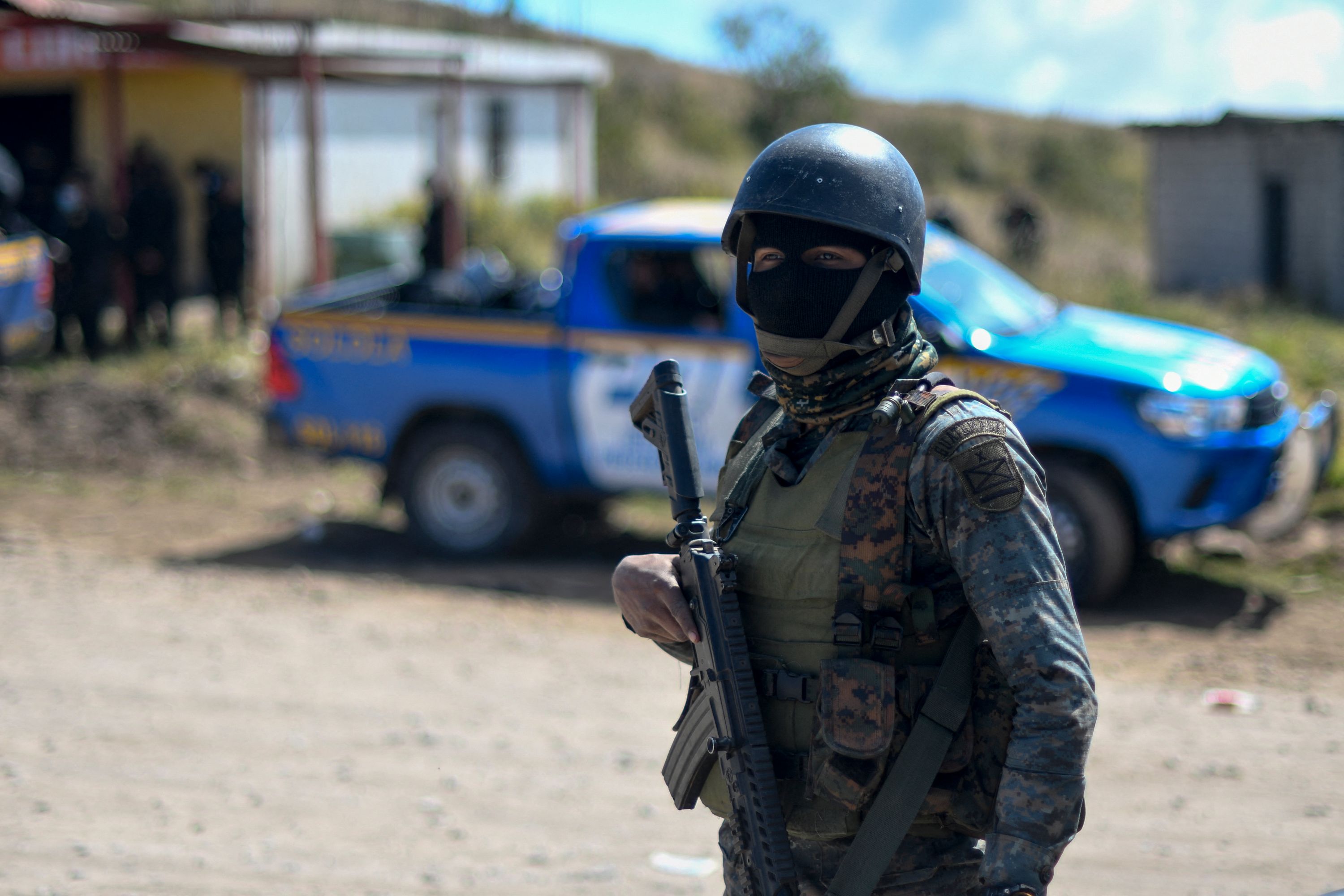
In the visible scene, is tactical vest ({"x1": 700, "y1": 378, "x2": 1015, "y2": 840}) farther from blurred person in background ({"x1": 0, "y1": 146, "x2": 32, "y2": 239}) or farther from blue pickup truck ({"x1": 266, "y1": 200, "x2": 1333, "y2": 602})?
blurred person in background ({"x1": 0, "y1": 146, "x2": 32, "y2": 239})

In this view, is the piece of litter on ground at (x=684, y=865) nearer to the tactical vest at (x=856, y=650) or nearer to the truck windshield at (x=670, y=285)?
the tactical vest at (x=856, y=650)

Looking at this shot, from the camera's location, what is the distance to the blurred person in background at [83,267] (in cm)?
1318

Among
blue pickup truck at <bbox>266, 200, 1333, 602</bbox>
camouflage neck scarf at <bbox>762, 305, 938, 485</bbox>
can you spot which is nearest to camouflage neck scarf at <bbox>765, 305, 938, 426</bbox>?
camouflage neck scarf at <bbox>762, 305, 938, 485</bbox>

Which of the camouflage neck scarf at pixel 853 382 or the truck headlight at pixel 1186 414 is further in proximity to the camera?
the truck headlight at pixel 1186 414

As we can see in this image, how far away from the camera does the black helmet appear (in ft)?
6.74

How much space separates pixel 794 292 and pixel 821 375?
13 centimetres

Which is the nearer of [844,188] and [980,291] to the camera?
[844,188]

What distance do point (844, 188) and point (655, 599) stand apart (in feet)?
2.25

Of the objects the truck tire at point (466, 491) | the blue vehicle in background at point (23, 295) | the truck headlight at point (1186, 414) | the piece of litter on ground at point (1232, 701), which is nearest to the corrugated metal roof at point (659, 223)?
the truck tire at point (466, 491)

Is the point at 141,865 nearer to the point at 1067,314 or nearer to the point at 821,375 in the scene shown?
the point at 821,375

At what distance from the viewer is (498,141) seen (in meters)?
24.4

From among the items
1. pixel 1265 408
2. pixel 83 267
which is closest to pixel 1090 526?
pixel 1265 408

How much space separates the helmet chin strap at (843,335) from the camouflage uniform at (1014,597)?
0.64 ft

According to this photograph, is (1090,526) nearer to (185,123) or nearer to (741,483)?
(741,483)
